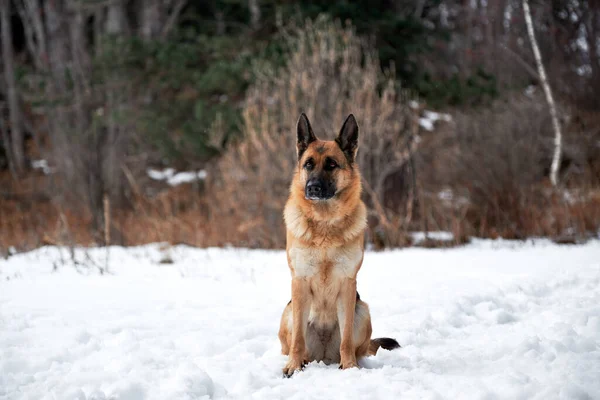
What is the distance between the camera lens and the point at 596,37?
1405cm

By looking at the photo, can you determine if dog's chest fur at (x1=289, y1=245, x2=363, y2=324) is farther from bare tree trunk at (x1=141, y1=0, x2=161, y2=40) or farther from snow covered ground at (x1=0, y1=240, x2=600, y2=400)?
bare tree trunk at (x1=141, y1=0, x2=161, y2=40)

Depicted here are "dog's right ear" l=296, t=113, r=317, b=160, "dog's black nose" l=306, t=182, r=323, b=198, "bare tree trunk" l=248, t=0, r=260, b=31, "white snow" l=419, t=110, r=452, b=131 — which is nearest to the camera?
"dog's black nose" l=306, t=182, r=323, b=198

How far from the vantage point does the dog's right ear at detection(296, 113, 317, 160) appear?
13.4 ft

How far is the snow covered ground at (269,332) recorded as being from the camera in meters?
3.10

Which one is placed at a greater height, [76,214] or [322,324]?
[322,324]

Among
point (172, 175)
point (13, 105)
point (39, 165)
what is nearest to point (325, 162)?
point (172, 175)

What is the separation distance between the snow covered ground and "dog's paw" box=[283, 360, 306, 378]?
9cm

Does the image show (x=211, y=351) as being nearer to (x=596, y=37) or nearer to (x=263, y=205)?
(x=263, y=205)

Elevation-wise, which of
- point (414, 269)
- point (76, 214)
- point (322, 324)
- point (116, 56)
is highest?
point (116, 56)

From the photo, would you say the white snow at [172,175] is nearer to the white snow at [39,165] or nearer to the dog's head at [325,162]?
the white snow at [39,165]

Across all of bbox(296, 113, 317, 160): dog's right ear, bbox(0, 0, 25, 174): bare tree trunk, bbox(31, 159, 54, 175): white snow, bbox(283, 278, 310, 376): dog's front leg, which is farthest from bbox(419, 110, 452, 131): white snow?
bbox(0, 0, 25, 174): bare tree trunk

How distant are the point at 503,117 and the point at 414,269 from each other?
7.08m

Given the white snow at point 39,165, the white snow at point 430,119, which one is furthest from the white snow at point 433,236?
the white snow at point 39,165

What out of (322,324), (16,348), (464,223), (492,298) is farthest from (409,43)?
(16,348)
